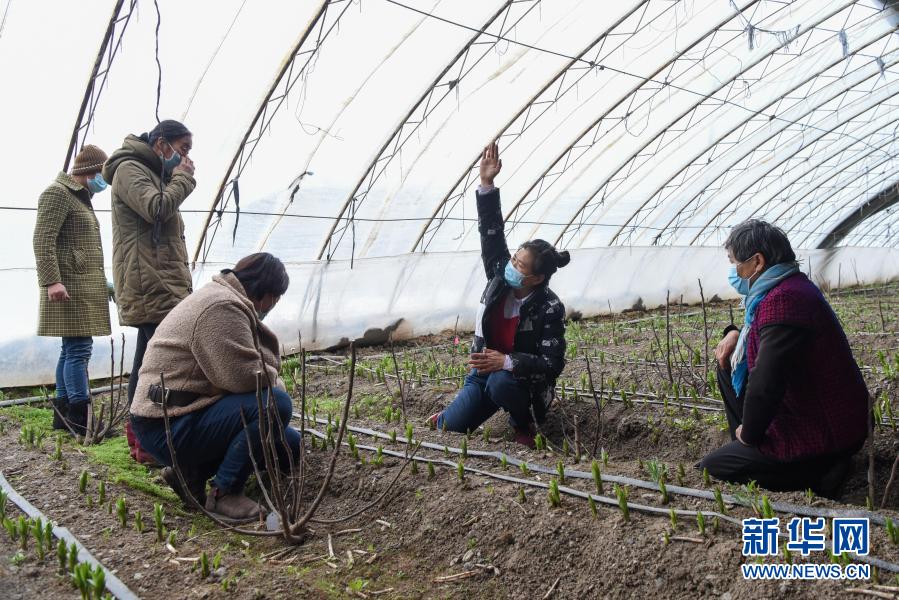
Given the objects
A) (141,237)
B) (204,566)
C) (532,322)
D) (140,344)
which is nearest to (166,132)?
A: (141,237)

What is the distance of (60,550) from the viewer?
2506 millimetres

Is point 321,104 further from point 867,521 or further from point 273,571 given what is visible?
point 867,521

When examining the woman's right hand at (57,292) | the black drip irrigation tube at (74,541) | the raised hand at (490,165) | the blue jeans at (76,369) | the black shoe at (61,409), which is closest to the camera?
the black drip irrigation tube at (74,541)

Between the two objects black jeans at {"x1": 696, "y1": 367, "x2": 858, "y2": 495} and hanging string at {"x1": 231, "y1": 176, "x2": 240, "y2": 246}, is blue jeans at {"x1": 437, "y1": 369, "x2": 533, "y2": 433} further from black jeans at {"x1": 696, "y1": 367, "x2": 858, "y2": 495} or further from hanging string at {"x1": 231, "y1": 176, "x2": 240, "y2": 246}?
hanging string at {"x1": 231, "y1": 176, "x2": 240, "y2": 246}

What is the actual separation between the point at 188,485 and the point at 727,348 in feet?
9.55

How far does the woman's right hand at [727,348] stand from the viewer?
11.6 feet

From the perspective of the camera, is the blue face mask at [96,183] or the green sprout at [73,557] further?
the blue face mask at [96,183]

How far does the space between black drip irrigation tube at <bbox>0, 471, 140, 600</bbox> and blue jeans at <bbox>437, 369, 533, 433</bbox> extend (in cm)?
237

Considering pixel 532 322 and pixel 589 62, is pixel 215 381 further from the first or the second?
pixel 589 62

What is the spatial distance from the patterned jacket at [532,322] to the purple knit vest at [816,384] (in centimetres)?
154

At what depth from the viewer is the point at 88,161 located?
15.0 ft

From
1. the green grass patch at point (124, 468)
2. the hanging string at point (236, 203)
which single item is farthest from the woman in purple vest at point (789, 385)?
the hanging string at point (236, 203)

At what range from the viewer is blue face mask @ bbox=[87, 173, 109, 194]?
4605 millimetres

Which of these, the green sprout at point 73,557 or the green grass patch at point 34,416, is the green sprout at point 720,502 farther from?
the green grass patch at point 34,416
